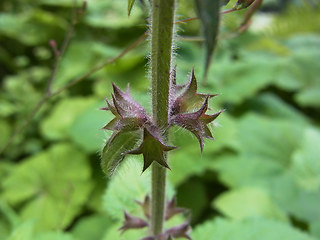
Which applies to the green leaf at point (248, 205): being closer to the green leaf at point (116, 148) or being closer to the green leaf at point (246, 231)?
the green leaf at point (246, 231)

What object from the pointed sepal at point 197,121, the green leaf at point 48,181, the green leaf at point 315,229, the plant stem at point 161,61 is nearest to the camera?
the plant stem at point 161,61

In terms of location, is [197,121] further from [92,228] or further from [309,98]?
[309,98]

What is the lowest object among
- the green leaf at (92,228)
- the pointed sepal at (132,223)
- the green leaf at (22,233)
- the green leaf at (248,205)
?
the green leaf at (92,228)

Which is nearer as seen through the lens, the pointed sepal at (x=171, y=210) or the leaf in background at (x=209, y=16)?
the leaf in background at (x=209, y=16)

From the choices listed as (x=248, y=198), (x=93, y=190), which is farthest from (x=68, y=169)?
(x=248, y=198)

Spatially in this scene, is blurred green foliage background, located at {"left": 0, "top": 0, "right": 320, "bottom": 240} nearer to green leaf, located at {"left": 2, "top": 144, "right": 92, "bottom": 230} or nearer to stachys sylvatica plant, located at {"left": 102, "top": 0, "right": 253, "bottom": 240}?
green leaf, located at {"left": 2, "top": 144, "right": 92, "bottom": 230}

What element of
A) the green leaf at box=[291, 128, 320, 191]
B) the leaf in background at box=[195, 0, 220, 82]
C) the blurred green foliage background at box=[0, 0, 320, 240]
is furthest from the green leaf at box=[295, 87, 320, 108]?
the leaf in background at box=[195, 0, 220, 82]

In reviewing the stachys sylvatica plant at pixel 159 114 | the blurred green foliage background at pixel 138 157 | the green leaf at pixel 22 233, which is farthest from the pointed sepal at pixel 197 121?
the green leaf at pixel 22 233

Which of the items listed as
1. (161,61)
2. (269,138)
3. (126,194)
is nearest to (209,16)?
(161,61)

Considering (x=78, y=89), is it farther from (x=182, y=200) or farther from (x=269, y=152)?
(x=269, y=152)
